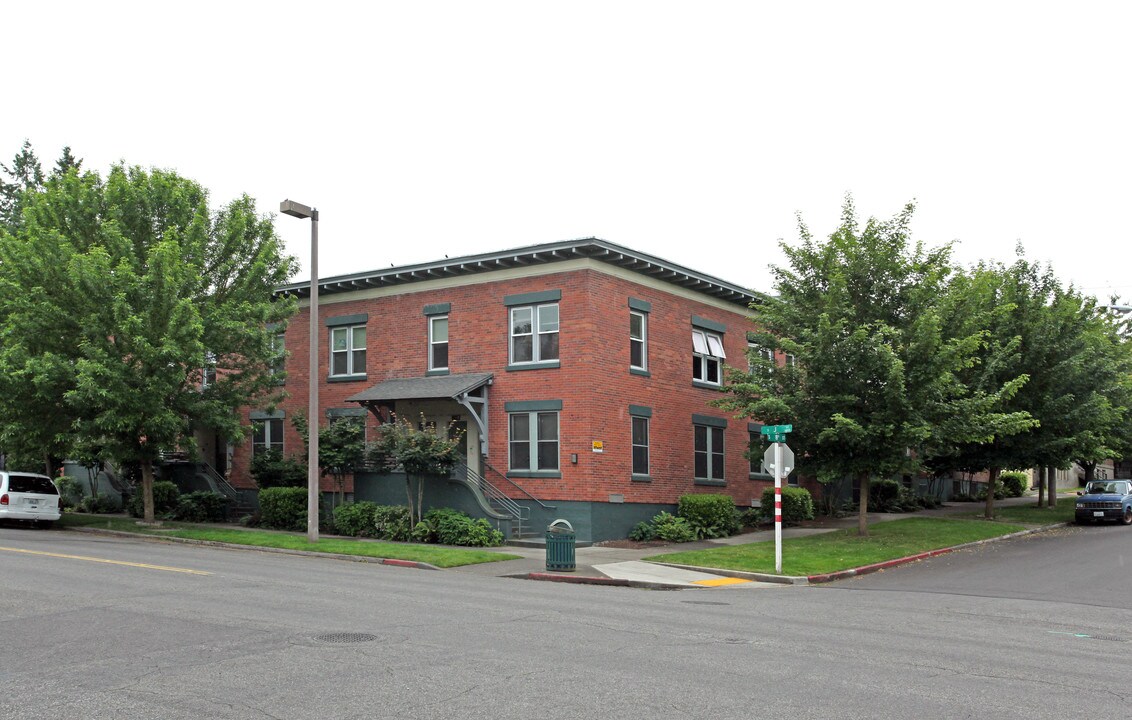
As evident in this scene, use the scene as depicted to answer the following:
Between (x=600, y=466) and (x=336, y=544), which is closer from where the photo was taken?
(x=336, y=544)

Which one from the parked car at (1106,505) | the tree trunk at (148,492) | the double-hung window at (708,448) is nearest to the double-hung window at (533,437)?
the double-hung window at (708,448)

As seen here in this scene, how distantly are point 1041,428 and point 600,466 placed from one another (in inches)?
634

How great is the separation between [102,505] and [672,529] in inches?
818

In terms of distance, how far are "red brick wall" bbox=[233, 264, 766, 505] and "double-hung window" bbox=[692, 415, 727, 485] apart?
1.10ft

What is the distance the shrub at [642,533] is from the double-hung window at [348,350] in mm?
9821

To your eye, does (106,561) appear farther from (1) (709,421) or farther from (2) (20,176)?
(2) (20,176)

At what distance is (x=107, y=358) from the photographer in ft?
Answer: 81.1

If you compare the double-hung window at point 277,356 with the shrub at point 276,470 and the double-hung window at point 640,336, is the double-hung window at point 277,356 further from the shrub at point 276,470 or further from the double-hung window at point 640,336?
the double-hung window at point 640,336

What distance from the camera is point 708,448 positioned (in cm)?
3069

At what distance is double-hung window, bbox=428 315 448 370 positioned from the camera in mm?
28875

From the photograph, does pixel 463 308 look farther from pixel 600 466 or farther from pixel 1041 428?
pixel 1041 428

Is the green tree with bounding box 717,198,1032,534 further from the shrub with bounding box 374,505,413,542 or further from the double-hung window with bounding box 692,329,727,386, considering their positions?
the shrub with bounding box 374,505,413,542

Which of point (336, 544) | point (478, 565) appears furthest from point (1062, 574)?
point (336, 544)

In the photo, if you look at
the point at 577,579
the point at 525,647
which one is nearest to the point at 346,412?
the point at 577,579
